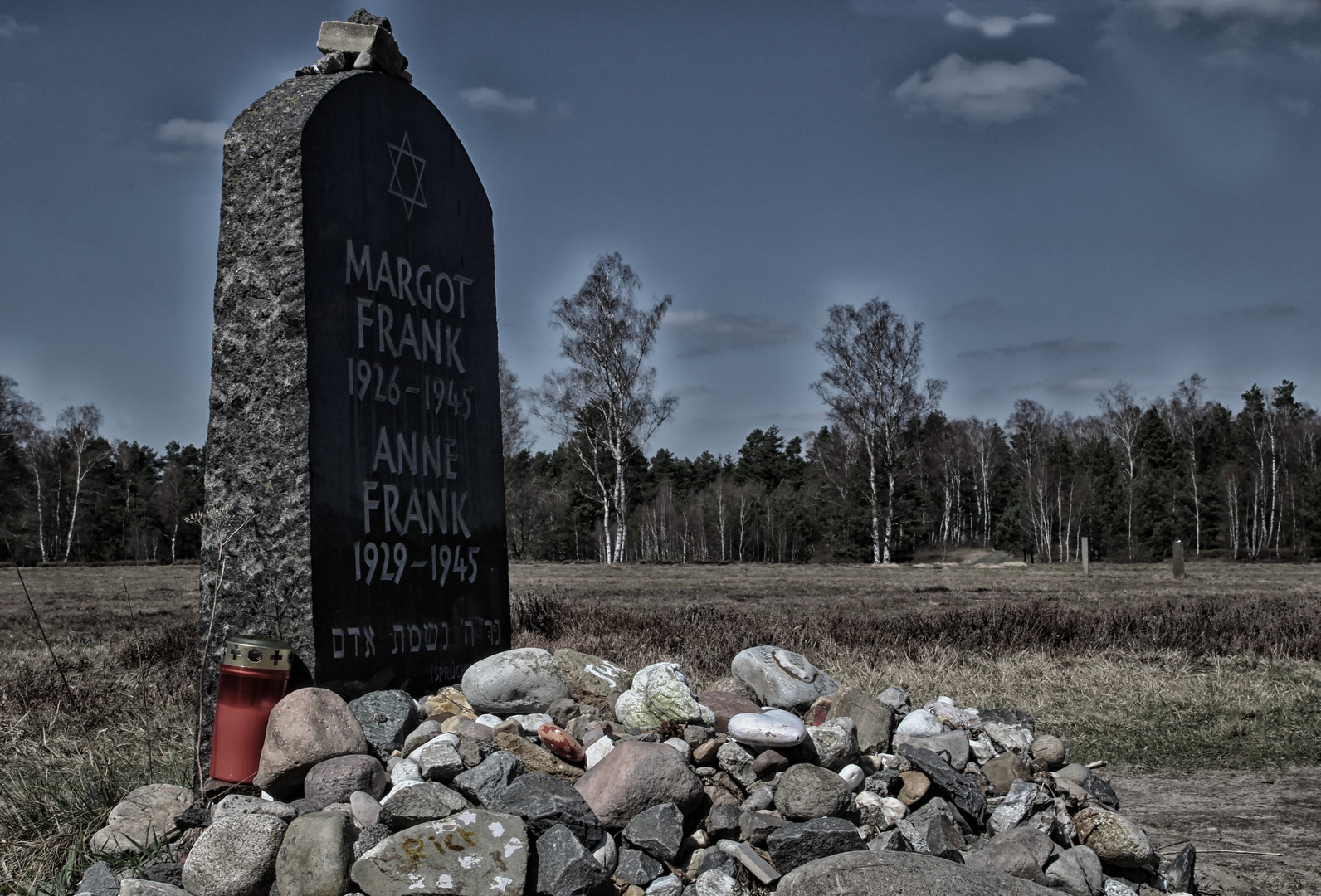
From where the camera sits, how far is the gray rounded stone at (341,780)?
3041 millimetres

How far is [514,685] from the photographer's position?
13.0 ft

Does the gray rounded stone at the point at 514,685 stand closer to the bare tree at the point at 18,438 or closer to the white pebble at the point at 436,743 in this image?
the white pebble at the point at 436,743

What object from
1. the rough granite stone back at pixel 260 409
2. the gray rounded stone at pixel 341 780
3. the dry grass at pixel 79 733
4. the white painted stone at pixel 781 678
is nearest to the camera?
the gray rounded stone at pixel 341 780

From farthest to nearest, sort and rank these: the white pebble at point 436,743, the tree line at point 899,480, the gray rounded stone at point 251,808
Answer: the tree line at point 899,480
the white pebble at point 436,743
the gray rounded stone at point 251,808

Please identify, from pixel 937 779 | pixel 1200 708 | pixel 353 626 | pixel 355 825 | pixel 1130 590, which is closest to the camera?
pixel 355 825

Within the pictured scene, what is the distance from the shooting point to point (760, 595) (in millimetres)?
15891

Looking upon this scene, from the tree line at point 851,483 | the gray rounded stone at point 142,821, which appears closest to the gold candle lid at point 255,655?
the gray rounded stone at point 142,821

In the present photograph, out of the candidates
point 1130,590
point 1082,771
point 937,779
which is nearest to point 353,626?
point 937,779

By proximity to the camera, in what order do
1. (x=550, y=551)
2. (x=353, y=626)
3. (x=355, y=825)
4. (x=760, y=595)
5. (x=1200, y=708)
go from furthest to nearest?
(x=550, y=551) → (x=760, y=595) → (x=1200, y=708) → (x=353, y=626) → (x=355, y=825)

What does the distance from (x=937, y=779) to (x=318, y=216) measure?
3126 millimetres

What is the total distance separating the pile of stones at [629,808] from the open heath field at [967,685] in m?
0.56

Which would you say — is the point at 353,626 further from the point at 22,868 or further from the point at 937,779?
the point at 937,779

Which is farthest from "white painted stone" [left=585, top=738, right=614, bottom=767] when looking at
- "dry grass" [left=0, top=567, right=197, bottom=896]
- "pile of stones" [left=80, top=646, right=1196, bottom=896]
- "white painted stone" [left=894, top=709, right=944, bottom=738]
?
"dry grass" [left=0, top=567, right=197, bottom=896]

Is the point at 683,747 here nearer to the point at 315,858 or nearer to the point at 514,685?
the point at 514,685
